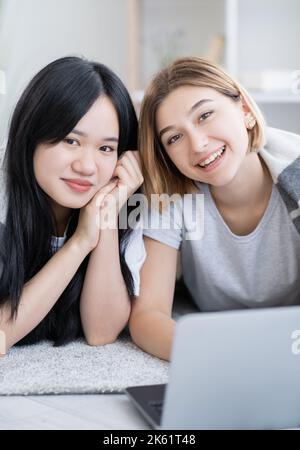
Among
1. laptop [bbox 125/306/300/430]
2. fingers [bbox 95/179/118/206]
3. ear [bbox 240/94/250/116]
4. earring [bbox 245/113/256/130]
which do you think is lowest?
laptop [bbox 125/306/300/430]

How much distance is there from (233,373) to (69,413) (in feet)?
0.87

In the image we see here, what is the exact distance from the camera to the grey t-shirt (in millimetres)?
1351

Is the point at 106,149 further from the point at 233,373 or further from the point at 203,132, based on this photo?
the point at 233,373

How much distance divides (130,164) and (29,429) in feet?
1.92

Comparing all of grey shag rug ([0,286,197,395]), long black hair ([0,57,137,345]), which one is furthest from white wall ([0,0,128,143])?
grey shag rug ([0,286,197,395])

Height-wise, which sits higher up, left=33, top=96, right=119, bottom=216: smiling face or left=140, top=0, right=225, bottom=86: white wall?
left=140, top=0, right=225, bottom=86: white wall

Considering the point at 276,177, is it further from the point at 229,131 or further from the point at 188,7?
the point at 188,7

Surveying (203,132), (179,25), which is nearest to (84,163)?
(203,132)

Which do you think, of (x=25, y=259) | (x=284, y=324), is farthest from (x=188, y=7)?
(x=284, y=324)

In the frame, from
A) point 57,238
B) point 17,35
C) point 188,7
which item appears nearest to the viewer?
point 57,238

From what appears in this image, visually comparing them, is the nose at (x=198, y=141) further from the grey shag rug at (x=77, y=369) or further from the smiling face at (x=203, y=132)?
the grey shag rug at (x=77, y=369)

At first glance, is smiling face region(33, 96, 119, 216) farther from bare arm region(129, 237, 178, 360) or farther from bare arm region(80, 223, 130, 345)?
bare arm region(129, 237, 178, 360)

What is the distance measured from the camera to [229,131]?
1.23 meters

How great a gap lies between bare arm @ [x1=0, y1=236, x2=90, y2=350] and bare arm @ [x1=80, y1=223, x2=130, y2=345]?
6cm
